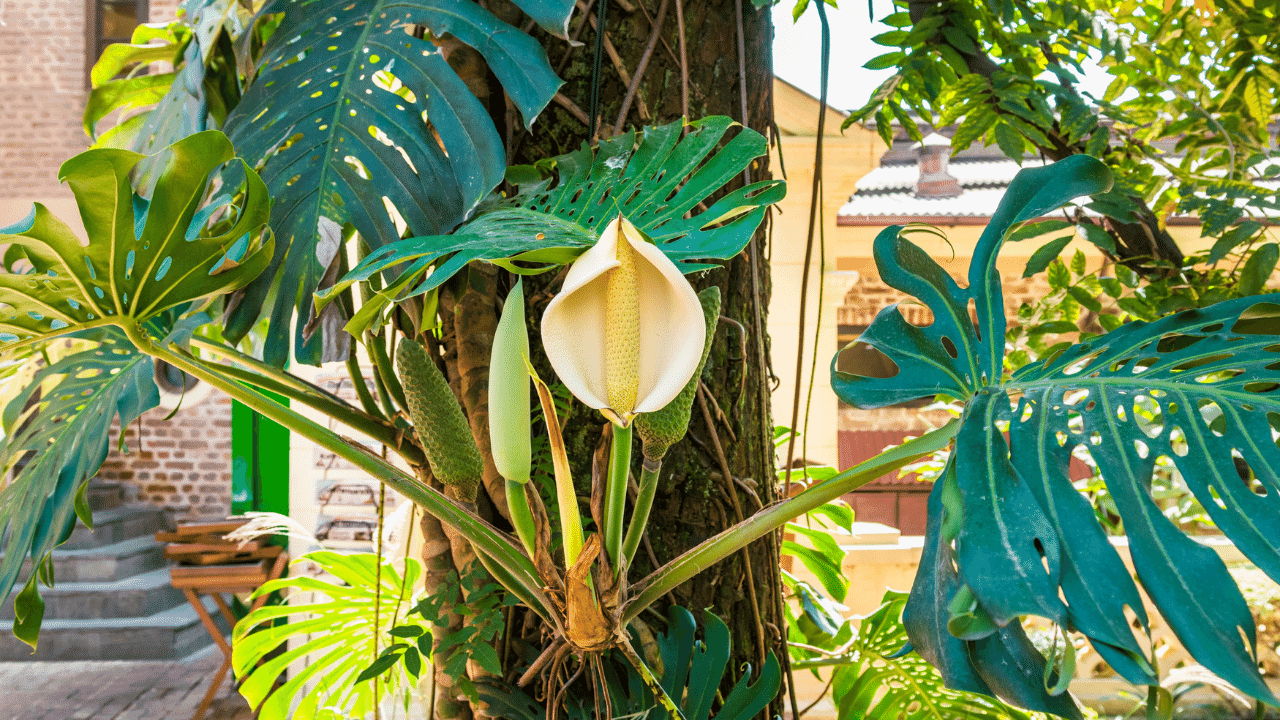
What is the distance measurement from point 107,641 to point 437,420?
4.84 m

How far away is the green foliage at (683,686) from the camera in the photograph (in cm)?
73

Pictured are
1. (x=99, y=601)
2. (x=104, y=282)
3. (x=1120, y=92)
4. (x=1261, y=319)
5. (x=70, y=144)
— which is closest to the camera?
(x=104, y=282)

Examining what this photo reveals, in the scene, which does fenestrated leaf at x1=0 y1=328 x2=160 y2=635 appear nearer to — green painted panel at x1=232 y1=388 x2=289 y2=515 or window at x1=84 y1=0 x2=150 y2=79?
green painted panel at x1=232 y1=388 x2=289 y2=515

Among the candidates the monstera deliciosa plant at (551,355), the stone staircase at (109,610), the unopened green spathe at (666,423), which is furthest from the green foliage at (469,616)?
the stone staircase at (109,610)

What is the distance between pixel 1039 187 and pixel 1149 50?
973mm

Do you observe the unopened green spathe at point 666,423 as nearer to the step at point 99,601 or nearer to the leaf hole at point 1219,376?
the leaf hole at point 1219,376

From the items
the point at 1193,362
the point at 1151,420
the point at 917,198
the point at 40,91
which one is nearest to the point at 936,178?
the point at 917,198

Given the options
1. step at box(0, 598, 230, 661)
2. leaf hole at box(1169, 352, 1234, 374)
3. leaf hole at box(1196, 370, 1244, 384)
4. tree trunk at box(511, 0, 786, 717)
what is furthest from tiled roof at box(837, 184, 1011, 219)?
step at box(0, 598, 230, 661)

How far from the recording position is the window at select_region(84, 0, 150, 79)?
6035 millimetres

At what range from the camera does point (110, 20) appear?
618 centimetres

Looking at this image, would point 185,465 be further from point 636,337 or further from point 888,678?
point 636,337

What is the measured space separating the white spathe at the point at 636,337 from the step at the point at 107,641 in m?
4.87

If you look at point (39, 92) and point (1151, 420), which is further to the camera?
point (39, 92)

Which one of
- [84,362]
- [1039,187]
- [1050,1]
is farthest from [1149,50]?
[84,362]
